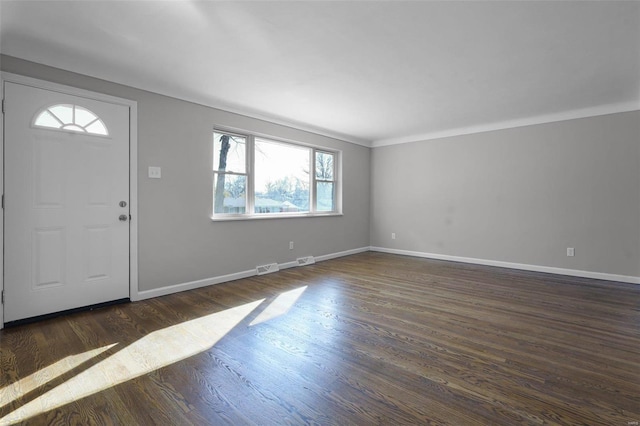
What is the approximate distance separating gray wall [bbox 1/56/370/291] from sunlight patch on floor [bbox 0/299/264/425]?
113cm

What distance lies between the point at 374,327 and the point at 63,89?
11.8 feet

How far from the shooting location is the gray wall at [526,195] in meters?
4.20

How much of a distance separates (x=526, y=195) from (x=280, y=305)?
14.1 ft

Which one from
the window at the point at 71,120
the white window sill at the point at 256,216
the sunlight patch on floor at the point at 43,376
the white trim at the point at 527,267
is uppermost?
the window at the point at 71,120

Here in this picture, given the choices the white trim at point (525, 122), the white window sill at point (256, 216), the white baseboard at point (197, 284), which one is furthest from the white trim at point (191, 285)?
the white trim at point (525, 122)

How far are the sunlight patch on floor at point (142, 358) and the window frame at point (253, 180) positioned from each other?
1.68 m

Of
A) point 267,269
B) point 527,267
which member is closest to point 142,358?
point 267,269

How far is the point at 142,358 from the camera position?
83.3 inches

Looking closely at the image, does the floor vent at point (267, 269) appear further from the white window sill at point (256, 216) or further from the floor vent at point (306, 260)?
the white window sill at point (256, 216)

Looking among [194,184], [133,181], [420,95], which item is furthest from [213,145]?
[420,95]

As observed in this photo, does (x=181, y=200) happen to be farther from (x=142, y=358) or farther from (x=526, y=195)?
(x=526, y=195)

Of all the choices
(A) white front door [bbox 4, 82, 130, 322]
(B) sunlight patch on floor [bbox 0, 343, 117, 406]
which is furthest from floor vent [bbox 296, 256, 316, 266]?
(B) sunlight patch on floor [bbox 0, 343, 117, 406]

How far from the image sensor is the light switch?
11.2 ft

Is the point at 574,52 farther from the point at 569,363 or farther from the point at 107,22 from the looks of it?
the point at 107,22
